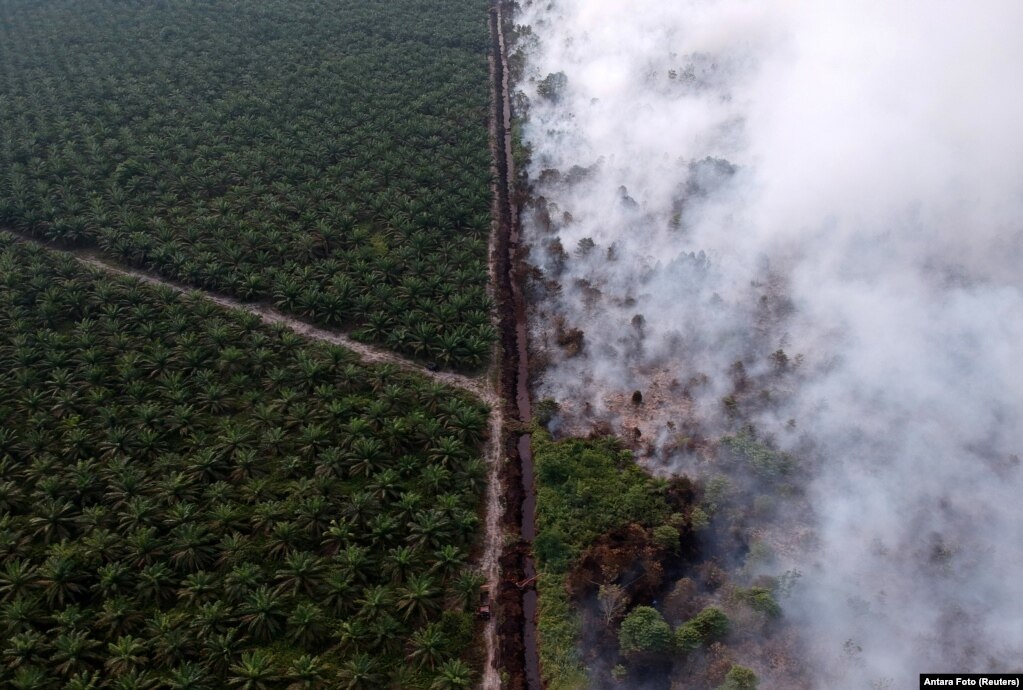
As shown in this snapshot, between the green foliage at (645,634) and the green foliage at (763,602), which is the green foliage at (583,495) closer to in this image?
the green foliage at (645,634)

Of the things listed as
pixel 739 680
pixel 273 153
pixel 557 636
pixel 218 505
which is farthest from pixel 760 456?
pixel 273 153

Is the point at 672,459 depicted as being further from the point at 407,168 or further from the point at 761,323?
the point at 407,168

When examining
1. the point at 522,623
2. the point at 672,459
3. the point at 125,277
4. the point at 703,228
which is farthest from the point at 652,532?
the point at 125,277

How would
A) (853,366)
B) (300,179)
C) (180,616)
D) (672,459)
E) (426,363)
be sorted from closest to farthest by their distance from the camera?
(180,616) → (672,459) → (853,366) → (426,363) → (300,179)

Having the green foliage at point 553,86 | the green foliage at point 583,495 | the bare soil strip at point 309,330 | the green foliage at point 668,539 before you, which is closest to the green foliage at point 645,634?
the green foliage at point 668,539

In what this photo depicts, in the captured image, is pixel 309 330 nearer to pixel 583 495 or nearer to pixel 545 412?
pixel 545 412

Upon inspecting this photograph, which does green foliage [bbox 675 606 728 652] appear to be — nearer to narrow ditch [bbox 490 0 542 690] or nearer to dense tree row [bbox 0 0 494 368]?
narrow ditch [bbox 490 0 542 690]

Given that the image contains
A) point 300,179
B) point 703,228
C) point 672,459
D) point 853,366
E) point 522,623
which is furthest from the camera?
point 300,179
